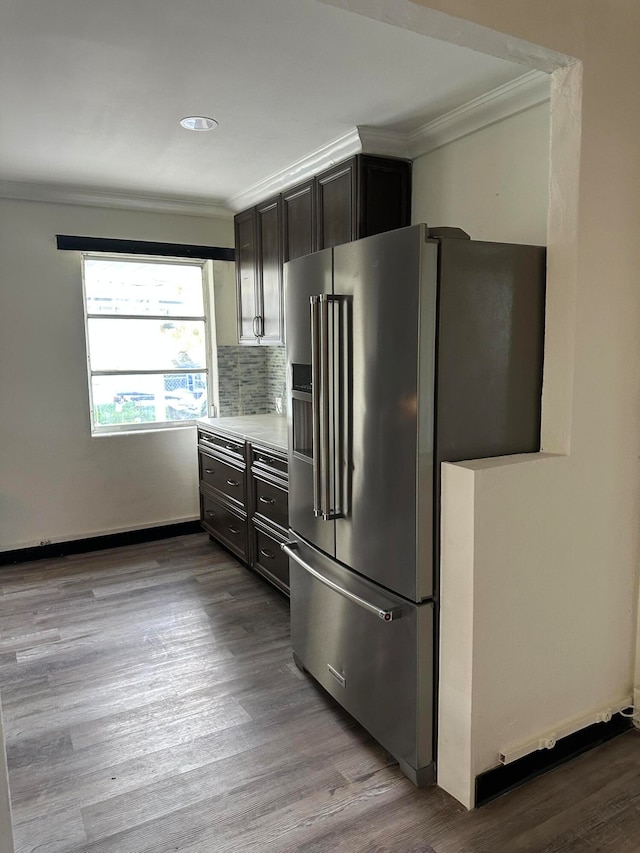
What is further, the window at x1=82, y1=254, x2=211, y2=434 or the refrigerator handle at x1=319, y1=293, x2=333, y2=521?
the window at x1=82, y1=254, x2=211, y2=434

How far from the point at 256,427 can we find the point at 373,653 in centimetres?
211

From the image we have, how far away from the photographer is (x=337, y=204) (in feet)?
10.4

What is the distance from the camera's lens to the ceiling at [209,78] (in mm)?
1924

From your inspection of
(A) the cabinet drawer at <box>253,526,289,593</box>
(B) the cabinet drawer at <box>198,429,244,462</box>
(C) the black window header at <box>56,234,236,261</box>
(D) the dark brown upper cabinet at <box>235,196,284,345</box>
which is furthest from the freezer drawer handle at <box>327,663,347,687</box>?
(C) the black window header at <box>56,234,236,261</box>

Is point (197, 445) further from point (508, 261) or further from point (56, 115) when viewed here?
point (508, 261)

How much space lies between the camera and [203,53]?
214cm

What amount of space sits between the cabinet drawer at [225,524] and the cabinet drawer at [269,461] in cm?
43

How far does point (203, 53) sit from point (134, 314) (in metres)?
2.49

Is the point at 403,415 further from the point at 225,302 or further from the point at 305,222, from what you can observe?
the point at 225,302

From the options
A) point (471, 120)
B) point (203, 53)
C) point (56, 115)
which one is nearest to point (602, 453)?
point (471, 120)

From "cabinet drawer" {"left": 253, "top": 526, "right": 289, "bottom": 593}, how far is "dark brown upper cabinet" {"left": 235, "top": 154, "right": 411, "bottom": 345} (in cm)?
126

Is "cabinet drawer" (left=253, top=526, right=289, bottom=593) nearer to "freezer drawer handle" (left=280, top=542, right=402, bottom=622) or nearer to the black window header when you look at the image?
"freezer drawer handle" (left=280, top=542, right=402, bottom=622)

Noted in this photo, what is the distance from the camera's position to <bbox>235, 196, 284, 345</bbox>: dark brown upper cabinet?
3.89 metres

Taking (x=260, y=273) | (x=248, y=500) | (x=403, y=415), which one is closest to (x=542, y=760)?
(x=403, y=415)
